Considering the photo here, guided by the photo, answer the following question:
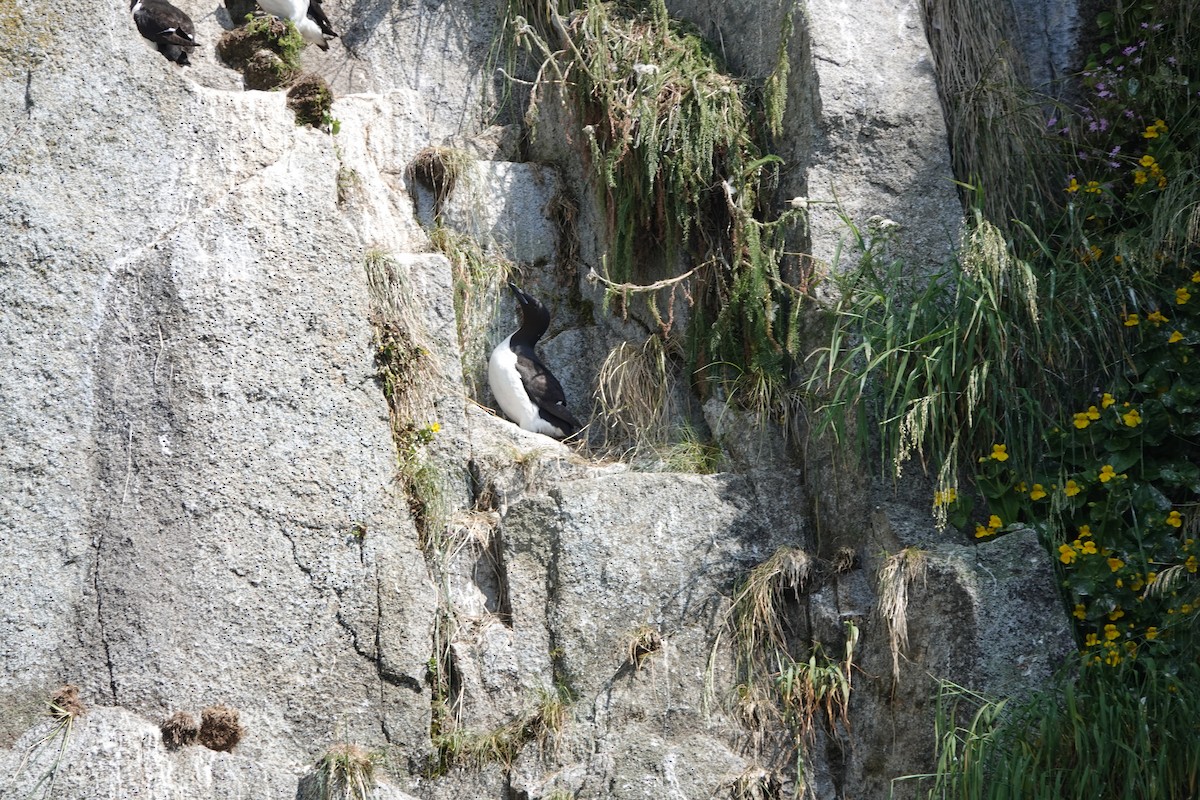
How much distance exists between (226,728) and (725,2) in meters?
3.97

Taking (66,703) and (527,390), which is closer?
(66,703)

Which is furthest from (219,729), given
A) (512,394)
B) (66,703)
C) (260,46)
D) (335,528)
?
(260,46)

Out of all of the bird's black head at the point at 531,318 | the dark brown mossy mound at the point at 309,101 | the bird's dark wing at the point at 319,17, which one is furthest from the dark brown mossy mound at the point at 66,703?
the bird's dark wing at the point at 319,17

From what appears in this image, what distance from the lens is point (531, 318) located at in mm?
5914

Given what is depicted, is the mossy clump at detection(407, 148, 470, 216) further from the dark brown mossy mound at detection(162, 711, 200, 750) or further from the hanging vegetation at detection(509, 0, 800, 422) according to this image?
the dark brown mossy mound at detection(162, 711, 200, 750)

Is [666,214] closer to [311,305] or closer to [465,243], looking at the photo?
[465,243]

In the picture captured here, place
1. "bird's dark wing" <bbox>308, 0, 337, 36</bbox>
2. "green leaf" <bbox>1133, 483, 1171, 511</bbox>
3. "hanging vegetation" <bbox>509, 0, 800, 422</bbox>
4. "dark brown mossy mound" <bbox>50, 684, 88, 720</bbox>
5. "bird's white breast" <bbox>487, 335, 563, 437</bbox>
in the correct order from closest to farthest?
"dark brown mossy mound" <bbox>50, 684, 88, 720</bbox> → "green leaf" <bbox>1133, 483, 1171, 511</bbox> → "hanging vegetation" <bbox>509, 0, 800, 422</bbox> → "bird's white breast" <bbox>487, 335, 563, 437</bbox> → "bird's dark wing" <bbox>308, 0, 337, 36</bbox>

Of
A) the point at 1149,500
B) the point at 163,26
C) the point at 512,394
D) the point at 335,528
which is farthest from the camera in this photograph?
the point at 512,394

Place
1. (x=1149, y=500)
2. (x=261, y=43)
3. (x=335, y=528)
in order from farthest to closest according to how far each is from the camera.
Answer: (x=261, y=43), (x=335, y=528), (x=1149, y=500)

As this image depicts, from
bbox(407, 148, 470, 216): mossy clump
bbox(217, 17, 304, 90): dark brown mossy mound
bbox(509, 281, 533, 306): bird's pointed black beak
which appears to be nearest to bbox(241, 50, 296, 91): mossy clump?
bbox(217, 17, 304, 90): dark brown mossy mound

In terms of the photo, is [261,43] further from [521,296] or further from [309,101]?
[521,296]

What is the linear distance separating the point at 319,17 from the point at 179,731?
347 centimetres

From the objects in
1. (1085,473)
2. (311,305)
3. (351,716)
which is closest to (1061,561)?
(1085,473)

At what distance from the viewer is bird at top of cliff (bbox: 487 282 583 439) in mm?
5695
